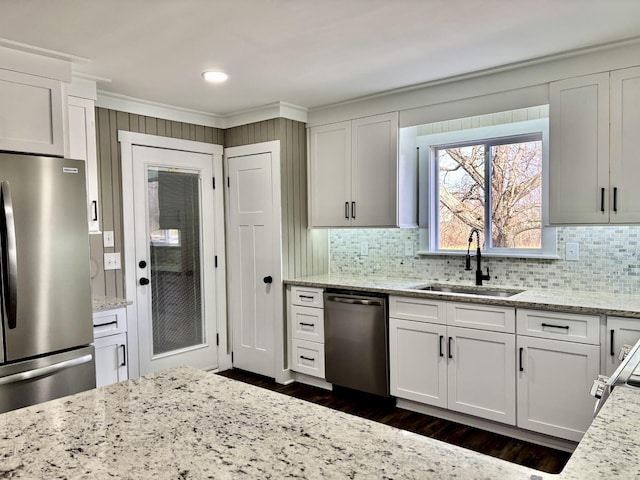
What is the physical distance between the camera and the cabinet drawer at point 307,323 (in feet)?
12.6

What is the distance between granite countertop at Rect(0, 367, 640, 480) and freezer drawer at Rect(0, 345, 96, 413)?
133 centimetres

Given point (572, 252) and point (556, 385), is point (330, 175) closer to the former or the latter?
point (572, 252)

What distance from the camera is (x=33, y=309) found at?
241 cm

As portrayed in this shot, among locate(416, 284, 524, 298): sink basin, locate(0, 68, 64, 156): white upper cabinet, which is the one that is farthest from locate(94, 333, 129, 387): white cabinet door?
locate(416, 284, 524, 298): sink basin

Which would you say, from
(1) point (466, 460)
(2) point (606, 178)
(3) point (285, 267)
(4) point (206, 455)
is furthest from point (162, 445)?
(3) point (285, 267)

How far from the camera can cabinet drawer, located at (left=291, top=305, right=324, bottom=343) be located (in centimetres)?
386

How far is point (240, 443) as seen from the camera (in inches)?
40.1

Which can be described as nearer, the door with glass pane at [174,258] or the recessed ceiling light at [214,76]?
the recessed ceiling light at [214,76]

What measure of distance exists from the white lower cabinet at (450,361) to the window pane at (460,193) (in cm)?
80

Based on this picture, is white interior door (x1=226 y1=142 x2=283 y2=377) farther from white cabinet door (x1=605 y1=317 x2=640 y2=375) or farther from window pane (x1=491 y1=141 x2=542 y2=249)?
white cabinet door (x1=605 y1=317 x2=640 y2=375)

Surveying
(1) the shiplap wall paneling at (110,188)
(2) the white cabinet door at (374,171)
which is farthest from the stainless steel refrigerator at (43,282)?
(2) the white cabinet door at (374,171)

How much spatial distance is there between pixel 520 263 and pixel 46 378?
3.07 meters

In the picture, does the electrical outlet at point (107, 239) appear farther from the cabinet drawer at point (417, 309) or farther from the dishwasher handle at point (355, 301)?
the cabinet drawer at point (417, 309)

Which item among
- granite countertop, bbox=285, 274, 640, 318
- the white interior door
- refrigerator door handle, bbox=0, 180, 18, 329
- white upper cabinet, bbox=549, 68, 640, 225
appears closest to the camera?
refrigerator door handle, bbox=0, 180, 18, 329
